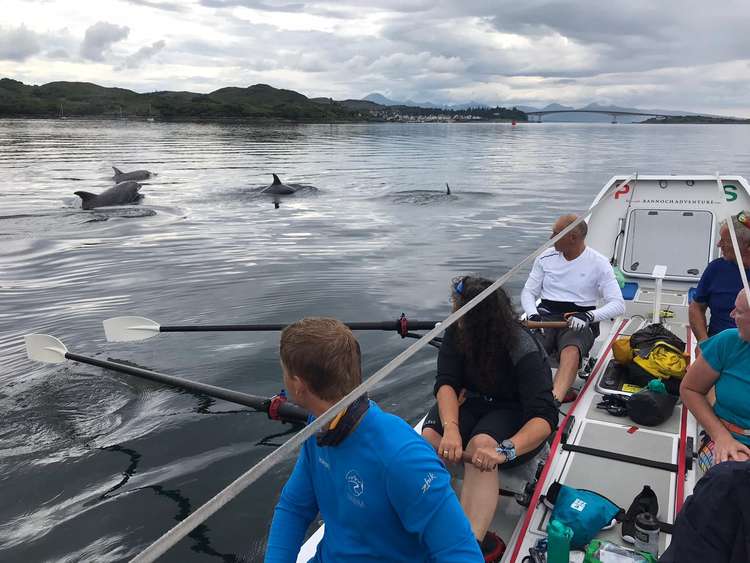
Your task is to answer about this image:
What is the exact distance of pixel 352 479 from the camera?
2.24 metres

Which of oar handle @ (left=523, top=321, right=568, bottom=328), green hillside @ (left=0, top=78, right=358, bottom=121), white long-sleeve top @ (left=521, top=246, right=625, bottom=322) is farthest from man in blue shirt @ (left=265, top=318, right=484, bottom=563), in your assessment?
green hillside @ (left=0, top=78, right=358, bottom=121)

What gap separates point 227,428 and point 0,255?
1157cm

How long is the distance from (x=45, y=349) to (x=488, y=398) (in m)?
5.79

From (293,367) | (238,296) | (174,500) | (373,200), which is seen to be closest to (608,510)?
(293,367)

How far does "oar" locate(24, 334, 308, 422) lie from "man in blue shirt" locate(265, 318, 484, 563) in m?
1.79

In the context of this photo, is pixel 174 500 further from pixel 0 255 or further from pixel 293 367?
pixel 0 255

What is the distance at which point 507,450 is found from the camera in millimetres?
3633

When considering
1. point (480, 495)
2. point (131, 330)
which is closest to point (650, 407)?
point (480, 495)

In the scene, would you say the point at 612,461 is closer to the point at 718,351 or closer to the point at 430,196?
the point at 718,351

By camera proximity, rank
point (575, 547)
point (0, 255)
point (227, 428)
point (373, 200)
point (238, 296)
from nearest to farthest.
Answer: point (575, 547)
point (227, 428)
point (238, 296)
point (0, 255)
point (373, 200)

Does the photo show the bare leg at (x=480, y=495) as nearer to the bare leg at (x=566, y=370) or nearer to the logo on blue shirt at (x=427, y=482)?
the logo on blue shirt at (x=427, y=482)

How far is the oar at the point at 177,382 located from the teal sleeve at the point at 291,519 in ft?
4.51

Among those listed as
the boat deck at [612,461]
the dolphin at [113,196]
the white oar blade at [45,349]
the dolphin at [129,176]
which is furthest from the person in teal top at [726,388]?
the dolphin at [129,176]

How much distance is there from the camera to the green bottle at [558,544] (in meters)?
3.15
